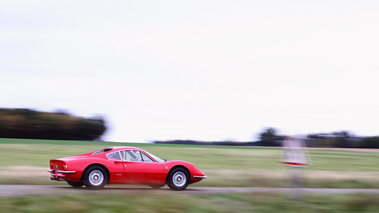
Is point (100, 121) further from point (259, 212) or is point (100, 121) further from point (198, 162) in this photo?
point (259, 212)

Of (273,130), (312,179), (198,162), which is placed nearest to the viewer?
(312,179)

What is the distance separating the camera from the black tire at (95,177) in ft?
37.6

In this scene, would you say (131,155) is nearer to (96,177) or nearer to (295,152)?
(96,177)

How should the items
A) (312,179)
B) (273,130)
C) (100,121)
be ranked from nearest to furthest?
(312,179) < (100,121) < (273,130)

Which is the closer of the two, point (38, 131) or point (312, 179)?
point (312, 179)

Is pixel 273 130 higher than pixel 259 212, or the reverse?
pixel 273 130

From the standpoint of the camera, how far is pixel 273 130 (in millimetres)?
42156

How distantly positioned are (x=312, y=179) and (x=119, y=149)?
29.7ft

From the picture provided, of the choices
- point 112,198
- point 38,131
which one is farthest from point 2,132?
point 112,198

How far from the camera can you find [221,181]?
16.8 meters

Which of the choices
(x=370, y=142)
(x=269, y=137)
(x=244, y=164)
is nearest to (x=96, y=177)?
(x=244, y=164)

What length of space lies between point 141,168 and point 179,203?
3775 mm

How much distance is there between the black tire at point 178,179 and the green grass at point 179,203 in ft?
7.60

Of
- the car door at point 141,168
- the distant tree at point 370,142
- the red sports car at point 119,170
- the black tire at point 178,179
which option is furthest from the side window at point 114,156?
the distant tree at point 370,142
